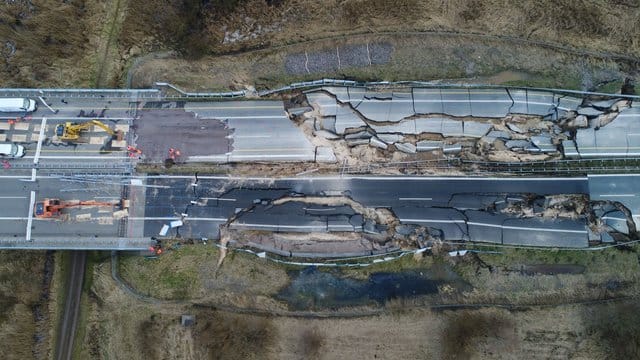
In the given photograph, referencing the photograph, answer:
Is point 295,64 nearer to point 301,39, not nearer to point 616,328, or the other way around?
point 301,39

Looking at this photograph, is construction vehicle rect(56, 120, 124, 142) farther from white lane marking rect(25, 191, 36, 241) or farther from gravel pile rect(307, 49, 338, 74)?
gravel pile rect(307, 49, 338, 74)

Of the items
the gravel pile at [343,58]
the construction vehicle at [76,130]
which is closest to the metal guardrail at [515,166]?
the gravel pile at [343,58]

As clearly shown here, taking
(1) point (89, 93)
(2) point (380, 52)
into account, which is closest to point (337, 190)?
(2) point (380, 52)

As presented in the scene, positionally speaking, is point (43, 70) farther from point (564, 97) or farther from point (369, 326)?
point (564, 97)

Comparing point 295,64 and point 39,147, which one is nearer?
point 39,147

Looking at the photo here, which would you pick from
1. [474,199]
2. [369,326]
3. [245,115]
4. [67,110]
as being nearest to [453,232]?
[474,199]

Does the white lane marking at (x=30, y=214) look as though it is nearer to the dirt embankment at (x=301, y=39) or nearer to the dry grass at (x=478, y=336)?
the dirt embankment at (x=301, y=39)

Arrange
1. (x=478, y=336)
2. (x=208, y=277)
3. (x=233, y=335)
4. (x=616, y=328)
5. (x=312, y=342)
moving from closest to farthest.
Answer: (x=616, y=328)
(x=478, y=336)
(x=312, y=342)
(x=233, y=335)
(x=208, y=277)
